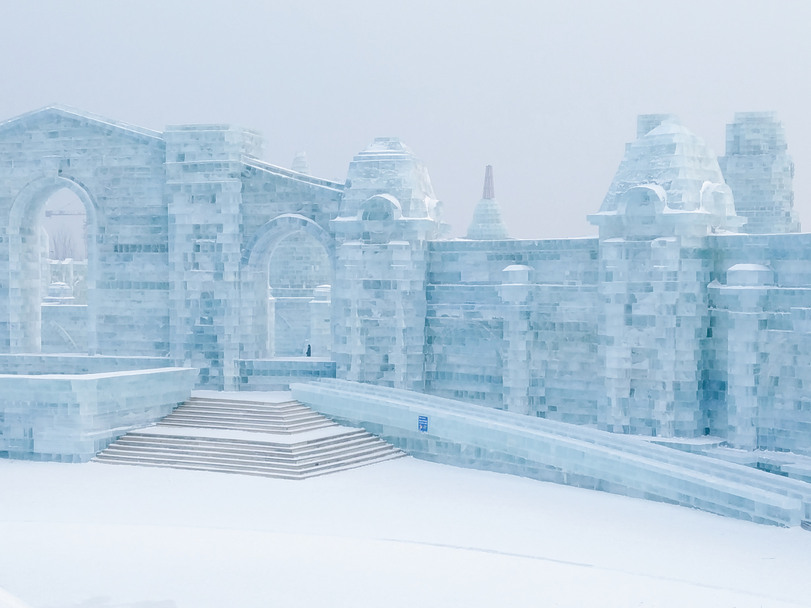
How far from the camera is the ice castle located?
20.6 metres

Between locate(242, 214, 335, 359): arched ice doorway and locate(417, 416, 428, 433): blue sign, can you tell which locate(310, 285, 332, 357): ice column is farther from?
locate(417, 416, 428, 433): blue sign

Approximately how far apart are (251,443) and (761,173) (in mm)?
18525

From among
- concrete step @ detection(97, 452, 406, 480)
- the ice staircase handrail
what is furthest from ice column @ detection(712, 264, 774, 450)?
concrete step @ detection(97, 452, 406, 480)

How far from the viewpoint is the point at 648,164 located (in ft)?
74.1

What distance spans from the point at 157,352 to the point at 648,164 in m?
13.9

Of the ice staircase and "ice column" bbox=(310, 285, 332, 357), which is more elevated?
"ice column" bbox=(310, 285, 332, 357)

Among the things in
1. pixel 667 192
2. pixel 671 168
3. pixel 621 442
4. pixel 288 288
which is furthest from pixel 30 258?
pixel 621 442

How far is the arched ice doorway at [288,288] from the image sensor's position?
25812 millimetres

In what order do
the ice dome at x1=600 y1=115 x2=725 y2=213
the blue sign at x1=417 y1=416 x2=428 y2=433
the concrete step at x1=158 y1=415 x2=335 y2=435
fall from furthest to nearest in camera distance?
the ice dome at x1=600 y1=115 x2=725 y2=213, the concrete step at x1=158 y1=415 x2=335 y2=435, the blue sign at x1=417 y1=416 x2=428 y2=433

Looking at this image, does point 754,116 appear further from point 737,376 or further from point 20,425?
point 20,425

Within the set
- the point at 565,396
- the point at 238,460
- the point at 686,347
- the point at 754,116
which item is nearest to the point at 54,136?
the point at 238,460

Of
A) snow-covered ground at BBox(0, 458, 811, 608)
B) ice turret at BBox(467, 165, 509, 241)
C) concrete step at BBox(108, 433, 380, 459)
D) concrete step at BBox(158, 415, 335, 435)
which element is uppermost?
ice turret at BBox(467, 165, 509, 241)

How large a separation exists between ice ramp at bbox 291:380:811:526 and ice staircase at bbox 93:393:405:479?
462 millimetres

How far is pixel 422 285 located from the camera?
25.1 meters
